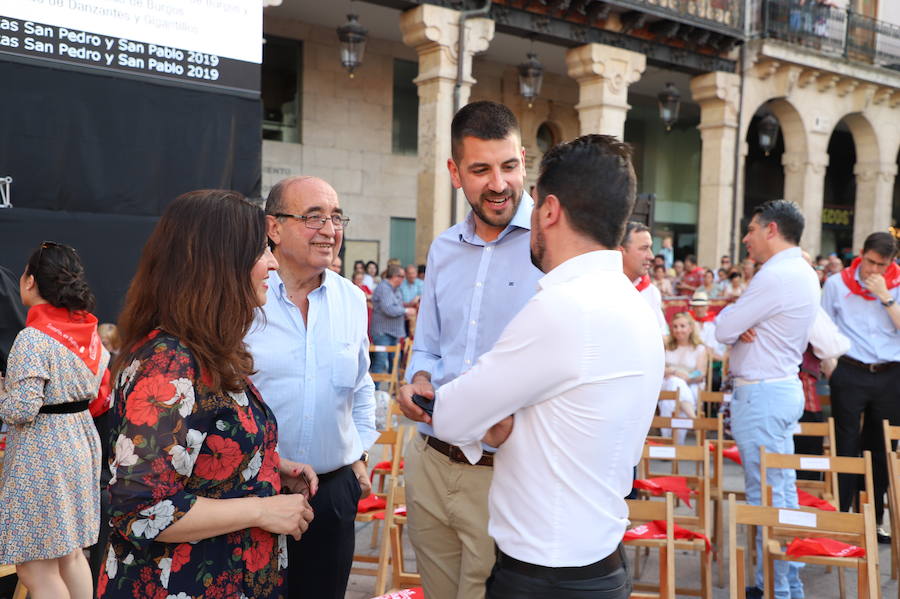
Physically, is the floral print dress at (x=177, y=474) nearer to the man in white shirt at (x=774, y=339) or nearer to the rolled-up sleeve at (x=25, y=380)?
the rolled-up sleeve at (x=25, y=380)

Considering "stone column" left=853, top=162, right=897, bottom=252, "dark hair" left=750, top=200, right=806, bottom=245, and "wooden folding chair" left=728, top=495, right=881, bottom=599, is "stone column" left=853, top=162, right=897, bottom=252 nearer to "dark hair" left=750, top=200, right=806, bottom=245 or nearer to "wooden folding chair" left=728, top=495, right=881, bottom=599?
"dark hair" left=750, top=200, right=806, bottom=245

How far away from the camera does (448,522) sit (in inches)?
93.3

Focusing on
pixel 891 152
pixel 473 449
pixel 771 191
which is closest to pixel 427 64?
pixel 473 449

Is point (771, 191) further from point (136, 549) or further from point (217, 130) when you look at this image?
point (136, 549)

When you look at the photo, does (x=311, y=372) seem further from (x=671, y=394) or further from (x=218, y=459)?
(x=671, y=394)

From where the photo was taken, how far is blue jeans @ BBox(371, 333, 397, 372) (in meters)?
11.5

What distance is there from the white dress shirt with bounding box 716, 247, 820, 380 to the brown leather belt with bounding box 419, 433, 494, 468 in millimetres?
2545

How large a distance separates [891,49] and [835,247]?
27.2 ft

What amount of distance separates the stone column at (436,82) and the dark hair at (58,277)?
9.52 meters

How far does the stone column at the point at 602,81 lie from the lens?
1430 cm

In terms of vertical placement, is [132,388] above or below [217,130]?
below

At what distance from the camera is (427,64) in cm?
1273

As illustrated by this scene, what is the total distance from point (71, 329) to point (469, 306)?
2.09m

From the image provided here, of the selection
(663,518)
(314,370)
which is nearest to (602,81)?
(663,518)
